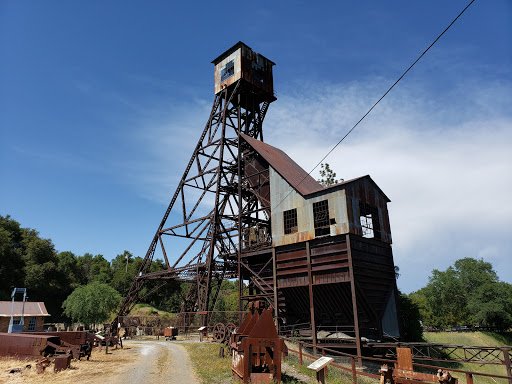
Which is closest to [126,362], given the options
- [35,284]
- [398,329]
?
[398,329]

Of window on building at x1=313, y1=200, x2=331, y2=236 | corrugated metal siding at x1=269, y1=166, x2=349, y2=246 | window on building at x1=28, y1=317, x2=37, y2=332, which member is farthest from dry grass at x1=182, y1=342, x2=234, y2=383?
window on building at x1=28, y1=317, x2=37, y2=332

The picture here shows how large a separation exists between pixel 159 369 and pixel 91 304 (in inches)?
980

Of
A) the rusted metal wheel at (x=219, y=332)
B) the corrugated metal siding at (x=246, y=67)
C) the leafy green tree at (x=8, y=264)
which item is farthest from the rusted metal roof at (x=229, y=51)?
the leafy green tree at (x=8, y=264)

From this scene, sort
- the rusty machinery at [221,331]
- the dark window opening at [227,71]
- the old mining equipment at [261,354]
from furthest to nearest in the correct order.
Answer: the dark window opening at [227,71] < the rusty machinery at [221,331] < the old mining equipment at [261,354]

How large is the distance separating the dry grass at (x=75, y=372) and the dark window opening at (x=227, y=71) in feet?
81.7

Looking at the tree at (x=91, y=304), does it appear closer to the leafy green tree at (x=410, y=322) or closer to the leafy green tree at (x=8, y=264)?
the leafy green tree at (x=8, y=264)

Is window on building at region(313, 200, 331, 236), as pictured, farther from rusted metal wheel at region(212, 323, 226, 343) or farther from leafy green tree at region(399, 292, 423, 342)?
leafy green tree at region(399, 292, 423, 342)

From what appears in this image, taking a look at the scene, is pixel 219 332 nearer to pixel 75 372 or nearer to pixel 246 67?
pixel 75 372

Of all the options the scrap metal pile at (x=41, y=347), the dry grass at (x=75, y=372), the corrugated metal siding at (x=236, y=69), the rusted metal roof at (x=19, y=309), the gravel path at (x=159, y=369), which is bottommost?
the dry grass at (x=75, y=372)

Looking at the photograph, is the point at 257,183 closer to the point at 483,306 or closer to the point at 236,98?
the point at 236,98

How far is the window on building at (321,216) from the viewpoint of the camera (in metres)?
22.2

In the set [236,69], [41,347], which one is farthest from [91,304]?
[236,69]

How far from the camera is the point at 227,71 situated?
33906 mm

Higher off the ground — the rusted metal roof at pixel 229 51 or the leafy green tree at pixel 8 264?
the rusted metal roof at pixel 229 51
